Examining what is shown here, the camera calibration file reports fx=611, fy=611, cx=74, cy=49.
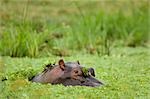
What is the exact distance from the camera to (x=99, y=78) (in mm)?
4289

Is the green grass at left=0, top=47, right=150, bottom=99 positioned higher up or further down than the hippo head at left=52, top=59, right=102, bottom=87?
further down

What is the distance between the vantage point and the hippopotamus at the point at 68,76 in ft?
13.1

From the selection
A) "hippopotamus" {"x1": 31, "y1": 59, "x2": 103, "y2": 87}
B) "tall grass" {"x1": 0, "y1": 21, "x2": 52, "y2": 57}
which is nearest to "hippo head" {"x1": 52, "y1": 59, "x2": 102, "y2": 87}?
"hippopotamus" {"x1": 31, "y1": 59, "x2": 103, "y2": 87}

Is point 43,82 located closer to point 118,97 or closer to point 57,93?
point 57,93

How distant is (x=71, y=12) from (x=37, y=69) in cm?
435

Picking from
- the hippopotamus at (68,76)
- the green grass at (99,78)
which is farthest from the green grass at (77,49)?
the hippopotamus at (68,76)

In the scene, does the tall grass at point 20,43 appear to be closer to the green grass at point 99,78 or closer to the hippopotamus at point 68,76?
the green grass at point 99,78

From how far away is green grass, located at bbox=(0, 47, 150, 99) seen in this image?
371 centimetres

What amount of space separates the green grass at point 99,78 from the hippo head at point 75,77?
0.33 feet

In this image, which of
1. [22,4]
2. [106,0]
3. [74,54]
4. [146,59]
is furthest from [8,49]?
[106,0]

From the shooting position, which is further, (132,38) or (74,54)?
(132,38)

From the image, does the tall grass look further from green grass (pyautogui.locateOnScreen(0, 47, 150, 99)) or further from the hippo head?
the hippo head

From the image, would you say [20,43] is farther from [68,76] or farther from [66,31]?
[68,76]

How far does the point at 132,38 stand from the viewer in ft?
22.8
